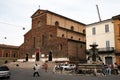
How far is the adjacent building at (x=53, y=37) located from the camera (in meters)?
47.5

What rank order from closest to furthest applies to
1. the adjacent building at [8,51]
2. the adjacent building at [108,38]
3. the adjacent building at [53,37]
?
the adjacent building at [108,38], the adjacent building at [53,37], the adjacent building at [8,51]

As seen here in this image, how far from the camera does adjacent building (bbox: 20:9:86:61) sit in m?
47.5

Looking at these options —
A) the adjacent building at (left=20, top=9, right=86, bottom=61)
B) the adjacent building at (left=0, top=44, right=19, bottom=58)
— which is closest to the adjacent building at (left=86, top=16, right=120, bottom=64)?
the adjacent building at (left=20, top=9, right=86, bottom=61)

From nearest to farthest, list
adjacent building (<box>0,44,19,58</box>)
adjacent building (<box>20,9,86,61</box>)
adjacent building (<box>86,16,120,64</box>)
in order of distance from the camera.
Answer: adjacent building (<box>86,16,120,64</box>) → adjacent building (<box>20,9,86,61</box>) → adjacent building (<box>0,44,19,58</box>)

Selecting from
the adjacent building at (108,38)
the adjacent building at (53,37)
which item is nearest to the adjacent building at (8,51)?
the adjacent building at (53,37)

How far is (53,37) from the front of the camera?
50.7 m

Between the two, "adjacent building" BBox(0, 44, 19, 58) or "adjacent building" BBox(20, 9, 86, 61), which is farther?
"adjacent building" BBox(0, 44, 19, 58)

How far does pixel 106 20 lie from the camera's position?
1576 inches

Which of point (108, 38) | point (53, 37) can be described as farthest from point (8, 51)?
point (108, 38)

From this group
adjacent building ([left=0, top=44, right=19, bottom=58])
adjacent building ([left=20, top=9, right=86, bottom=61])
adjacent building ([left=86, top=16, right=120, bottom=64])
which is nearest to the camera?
adjacent building ([left=86, top=16, right=120, bottom=64])

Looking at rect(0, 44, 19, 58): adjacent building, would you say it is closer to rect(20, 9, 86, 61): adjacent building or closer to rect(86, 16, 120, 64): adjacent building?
rect(20, 9, 86, 61): adjacent building

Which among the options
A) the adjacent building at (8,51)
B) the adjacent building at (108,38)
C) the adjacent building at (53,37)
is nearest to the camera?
the adjacent building at (108,38)

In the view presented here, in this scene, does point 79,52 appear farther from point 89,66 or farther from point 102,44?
point 89,66

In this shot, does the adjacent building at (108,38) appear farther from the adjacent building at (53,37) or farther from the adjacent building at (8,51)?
the adjacent building at (8,51)
